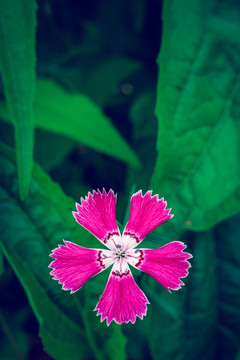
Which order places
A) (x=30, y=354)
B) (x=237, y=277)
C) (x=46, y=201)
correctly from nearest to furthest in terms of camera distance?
1. (x=46, y=201)
2. (x=237, y=277)
3. (x=30, y=354)

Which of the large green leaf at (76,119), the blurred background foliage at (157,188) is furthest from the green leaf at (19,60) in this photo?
the large green leaf at (76,119)

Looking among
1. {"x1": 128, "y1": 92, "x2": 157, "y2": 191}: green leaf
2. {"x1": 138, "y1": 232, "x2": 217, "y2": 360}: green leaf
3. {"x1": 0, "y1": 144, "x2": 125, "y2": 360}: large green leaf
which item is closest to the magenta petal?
{"x1": 0, "y1": 144, "x2": 125, "y2": 360}: large green leaf

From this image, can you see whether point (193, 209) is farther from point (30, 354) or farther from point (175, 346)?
point (30, 354)

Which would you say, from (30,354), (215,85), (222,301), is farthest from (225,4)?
(30,354)

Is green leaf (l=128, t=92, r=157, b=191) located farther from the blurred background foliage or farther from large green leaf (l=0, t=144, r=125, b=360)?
large green leaf (l=0, t=144, r=125, b=360)

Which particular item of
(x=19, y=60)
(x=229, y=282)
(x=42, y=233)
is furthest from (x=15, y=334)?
(x=19, y=60)
